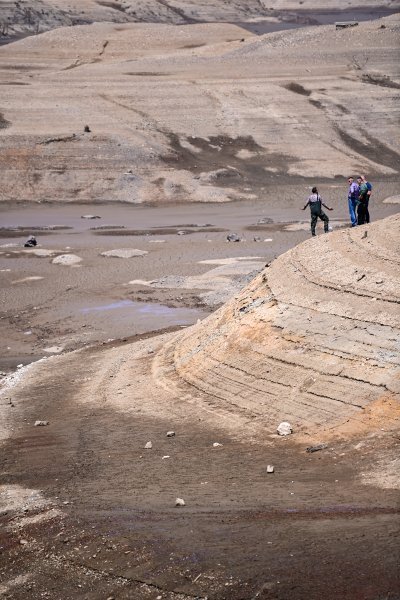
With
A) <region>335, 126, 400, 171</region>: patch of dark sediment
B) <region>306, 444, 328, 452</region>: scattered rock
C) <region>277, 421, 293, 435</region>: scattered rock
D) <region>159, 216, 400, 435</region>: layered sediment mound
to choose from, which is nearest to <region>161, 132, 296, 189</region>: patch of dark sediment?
<region>335, 126, 400, 171</region>: patch of dark sediment

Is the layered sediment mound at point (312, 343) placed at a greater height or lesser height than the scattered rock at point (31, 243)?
greater

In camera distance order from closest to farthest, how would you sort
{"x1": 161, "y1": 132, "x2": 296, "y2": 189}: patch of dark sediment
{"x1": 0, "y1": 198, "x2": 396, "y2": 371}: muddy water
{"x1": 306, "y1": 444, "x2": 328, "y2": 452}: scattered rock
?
1. {"x1": 306, "y1": 444, "x2": 328, "y2": 452}: scattered rock
2. {"x1": 0, "y1": 198, "x2": 396, "y2": 371}: muddy water
3. {"x1": 161, "y1": 132, "x2": 296, "y2": 189}: patch of dark sediment

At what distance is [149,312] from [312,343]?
820 cm

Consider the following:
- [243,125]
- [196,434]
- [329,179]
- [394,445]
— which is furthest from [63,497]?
[243,125]

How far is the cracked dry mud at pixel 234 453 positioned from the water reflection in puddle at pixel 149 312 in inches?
128

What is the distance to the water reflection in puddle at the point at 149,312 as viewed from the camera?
19.6 meters

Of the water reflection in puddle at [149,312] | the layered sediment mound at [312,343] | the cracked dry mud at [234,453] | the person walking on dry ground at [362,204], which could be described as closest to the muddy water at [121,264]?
the water reflection in puddle at [149,312]

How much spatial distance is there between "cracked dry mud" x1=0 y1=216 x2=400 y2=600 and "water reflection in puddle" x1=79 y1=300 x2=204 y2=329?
3251 mm

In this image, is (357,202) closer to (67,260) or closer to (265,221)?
(67,260)

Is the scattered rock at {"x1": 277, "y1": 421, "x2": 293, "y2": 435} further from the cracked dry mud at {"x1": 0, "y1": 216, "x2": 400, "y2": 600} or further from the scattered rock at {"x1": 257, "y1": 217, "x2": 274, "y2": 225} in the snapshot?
the scattered rock at {"x1": 257, "y1": 217, "x2": 274, "y2": 225}

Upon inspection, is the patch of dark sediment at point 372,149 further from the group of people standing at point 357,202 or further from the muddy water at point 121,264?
the group of people standing at point 357,202

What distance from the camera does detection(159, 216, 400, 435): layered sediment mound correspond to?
11562mm

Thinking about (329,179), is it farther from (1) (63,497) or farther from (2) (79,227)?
(1) (63,497)

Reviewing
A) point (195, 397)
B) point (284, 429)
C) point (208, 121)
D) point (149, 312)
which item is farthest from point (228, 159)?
point (284, 429)
